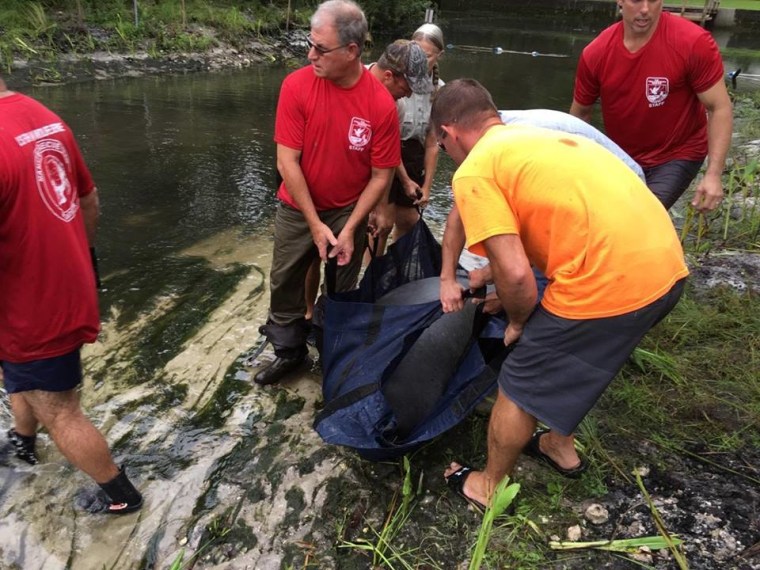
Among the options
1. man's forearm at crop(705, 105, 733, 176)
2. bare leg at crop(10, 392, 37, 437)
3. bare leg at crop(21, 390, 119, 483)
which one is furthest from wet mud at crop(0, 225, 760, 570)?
man's forearm at crop(705, 105, 733, 176)

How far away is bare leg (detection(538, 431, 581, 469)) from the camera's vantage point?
7.65ft

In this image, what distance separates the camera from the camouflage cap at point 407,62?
122 inches

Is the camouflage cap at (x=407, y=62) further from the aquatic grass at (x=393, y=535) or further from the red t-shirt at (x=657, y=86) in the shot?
the aquatic grass at (x=393, y=535)

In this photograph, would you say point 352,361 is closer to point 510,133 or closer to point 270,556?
point 270,556

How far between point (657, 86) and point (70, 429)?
3.06 metres

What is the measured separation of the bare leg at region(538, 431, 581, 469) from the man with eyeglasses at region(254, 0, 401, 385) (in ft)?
4.17

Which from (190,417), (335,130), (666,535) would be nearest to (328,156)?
(335,130)

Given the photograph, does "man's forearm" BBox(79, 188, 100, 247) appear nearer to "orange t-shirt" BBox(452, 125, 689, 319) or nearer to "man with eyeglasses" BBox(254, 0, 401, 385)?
"man with eyeglasses" BBox(254, 0, 401, 385)

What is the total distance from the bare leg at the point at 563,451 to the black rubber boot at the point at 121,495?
5.55 ft

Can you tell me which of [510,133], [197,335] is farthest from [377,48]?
[510,133]

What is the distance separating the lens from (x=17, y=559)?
2.14 meters

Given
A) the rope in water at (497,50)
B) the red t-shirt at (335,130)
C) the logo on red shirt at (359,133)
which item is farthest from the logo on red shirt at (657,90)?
the rope in water at (497,50)

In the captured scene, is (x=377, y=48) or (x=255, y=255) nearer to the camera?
(x=255, y=255)

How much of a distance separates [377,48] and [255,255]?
16.7 metres
